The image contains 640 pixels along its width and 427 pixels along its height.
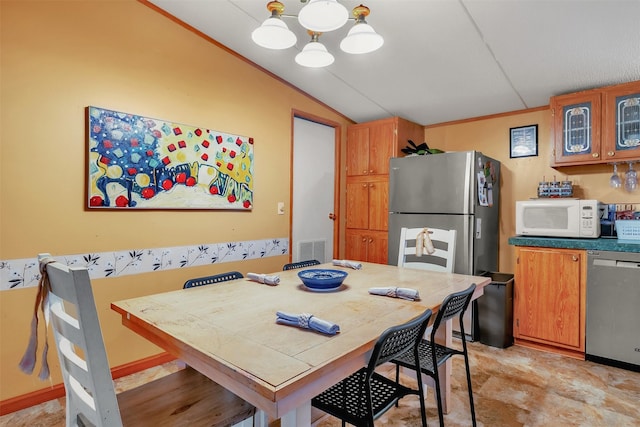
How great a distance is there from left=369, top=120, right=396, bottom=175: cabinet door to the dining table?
83.4 inches

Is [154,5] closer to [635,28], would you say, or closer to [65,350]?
[65,350]

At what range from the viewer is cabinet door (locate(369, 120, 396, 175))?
374 centimetres

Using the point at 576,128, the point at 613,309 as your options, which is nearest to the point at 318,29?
the point at 576,128

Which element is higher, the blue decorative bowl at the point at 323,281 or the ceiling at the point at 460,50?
the ceiling at the point at 460,50

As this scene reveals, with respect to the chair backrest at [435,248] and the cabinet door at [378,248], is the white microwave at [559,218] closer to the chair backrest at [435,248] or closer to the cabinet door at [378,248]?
the chair backrest at [435,248]

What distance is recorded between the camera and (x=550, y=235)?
9.52ft

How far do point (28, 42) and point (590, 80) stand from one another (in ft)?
12.8

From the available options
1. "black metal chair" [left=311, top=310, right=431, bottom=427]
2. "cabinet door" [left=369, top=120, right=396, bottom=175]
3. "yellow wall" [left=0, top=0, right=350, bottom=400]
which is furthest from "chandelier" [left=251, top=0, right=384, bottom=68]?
"cabinet door" [left=369, top=120, right=396, bottom=175]

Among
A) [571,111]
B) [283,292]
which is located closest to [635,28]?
[571,111]

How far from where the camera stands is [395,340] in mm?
1115


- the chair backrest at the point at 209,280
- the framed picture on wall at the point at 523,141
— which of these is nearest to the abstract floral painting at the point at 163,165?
the chair backrest at the point at 209,280

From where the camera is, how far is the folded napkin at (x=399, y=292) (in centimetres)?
149

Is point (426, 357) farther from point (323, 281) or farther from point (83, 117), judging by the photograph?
point (83, 117)

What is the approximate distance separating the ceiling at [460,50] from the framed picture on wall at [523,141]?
219 millimetres
